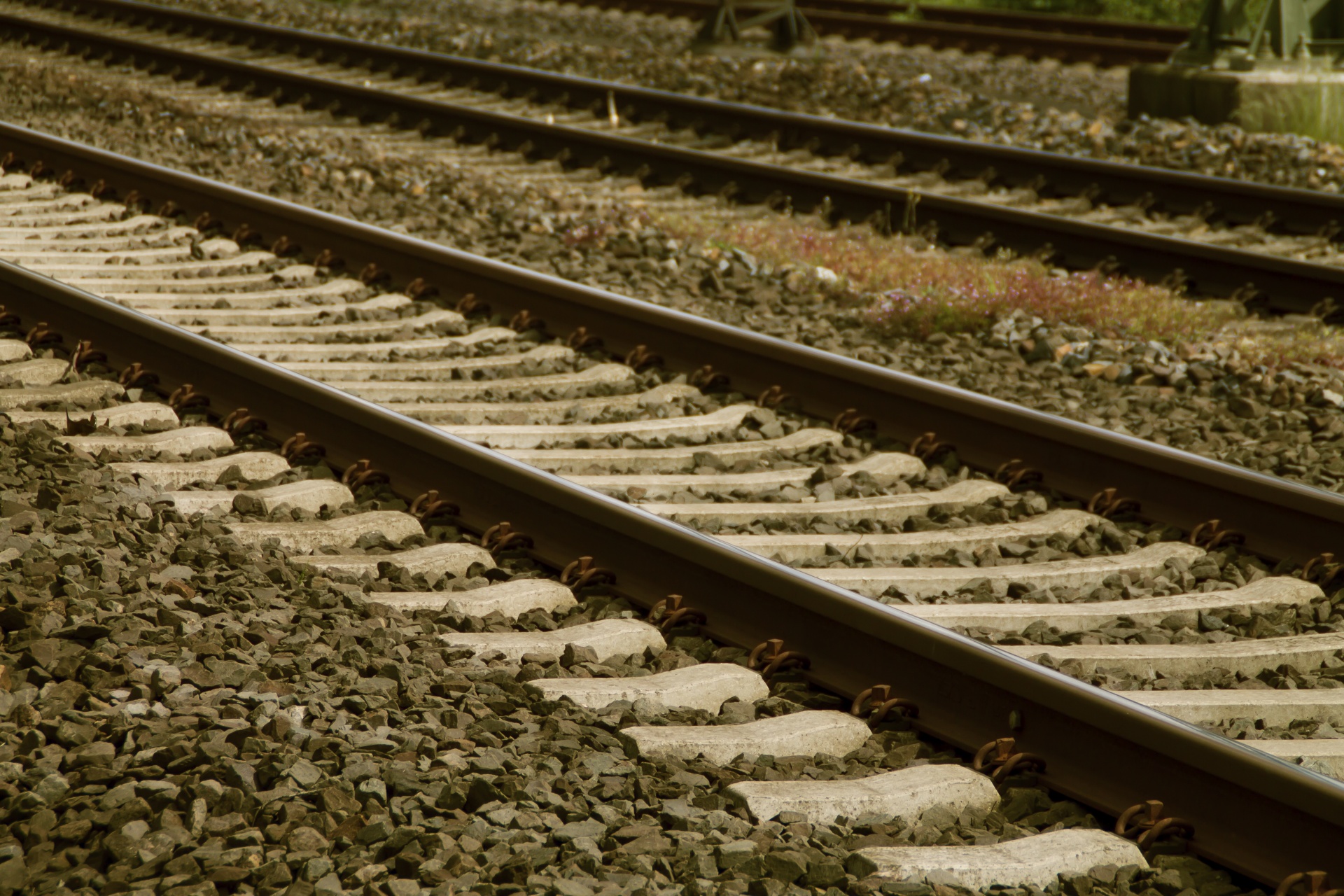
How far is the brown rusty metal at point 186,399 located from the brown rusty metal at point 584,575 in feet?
6.59

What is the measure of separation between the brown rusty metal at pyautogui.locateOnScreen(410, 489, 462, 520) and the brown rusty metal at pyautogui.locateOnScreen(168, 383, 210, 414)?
4.32 ft

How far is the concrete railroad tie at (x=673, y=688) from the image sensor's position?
356 centimetres

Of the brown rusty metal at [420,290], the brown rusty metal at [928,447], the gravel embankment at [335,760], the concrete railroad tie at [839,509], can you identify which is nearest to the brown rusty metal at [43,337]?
the brown rusty metal at [420,290]

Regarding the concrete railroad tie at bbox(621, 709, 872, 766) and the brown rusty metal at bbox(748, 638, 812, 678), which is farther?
the brown rusty metal at bbox(748, 638, 812, 678)

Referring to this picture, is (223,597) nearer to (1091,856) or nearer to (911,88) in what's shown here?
(1091,856)

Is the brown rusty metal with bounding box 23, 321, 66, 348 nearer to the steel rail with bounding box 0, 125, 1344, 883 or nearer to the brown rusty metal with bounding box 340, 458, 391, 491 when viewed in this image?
the steel rail with bounding box 0, 125, 1344, 883

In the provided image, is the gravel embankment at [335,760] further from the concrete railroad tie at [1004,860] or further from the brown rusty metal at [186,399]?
the brown rusty metal at [186,399]

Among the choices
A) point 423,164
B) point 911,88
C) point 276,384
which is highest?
point 911,88

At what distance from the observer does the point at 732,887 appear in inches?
109

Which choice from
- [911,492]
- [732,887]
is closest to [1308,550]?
[911,492]

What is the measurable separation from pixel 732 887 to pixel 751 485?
2.41 meters

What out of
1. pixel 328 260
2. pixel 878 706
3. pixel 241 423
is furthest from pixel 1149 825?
pixel 328 260

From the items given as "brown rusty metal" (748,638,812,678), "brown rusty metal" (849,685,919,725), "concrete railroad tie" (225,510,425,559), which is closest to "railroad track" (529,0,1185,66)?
"concrete railroad tie" (225,510,425,559)

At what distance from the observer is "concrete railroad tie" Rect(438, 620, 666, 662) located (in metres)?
3.82
